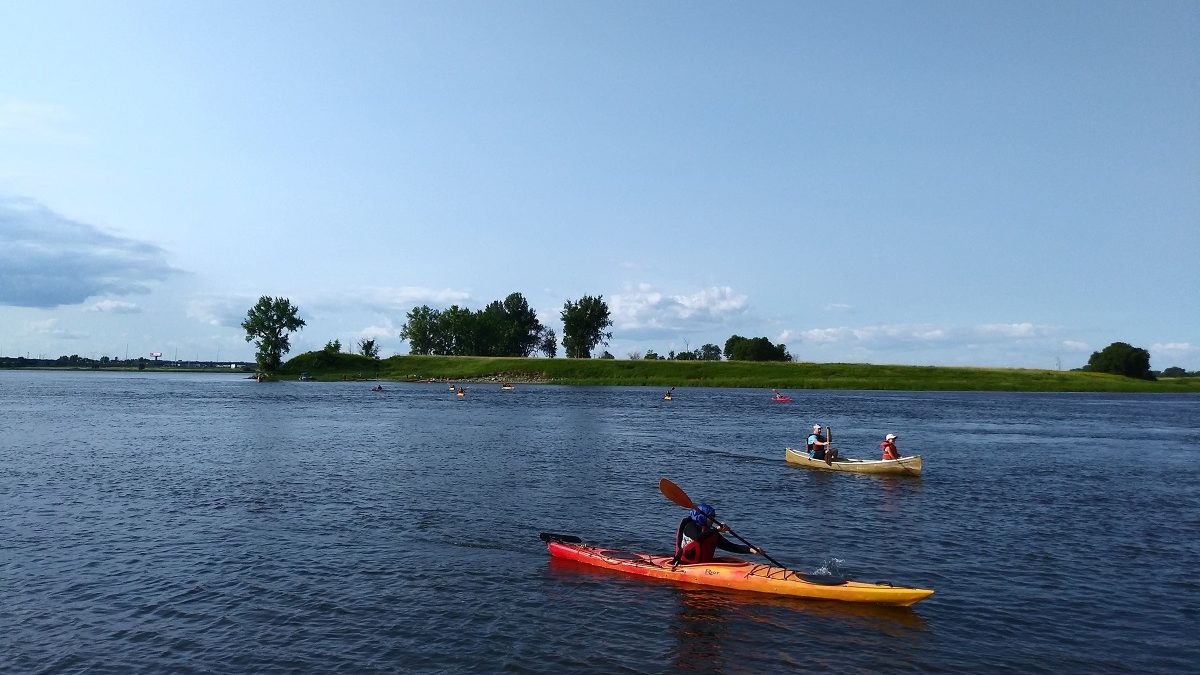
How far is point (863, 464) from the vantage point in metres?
41.0

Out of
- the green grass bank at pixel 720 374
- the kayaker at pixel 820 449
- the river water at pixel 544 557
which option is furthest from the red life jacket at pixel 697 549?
the green grass bank at pixel 720 374

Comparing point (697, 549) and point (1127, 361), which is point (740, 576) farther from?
point (1127, 361)

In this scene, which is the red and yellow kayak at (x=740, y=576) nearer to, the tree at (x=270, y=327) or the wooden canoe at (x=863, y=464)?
the wooden canoe at (x=863, y=464)

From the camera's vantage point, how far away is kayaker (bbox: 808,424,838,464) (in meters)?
41.9

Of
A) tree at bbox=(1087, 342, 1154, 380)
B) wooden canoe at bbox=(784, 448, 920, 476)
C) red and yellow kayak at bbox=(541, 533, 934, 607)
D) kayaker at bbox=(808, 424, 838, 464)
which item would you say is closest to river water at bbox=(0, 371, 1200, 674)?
red and yellow kayak at bbox=(541, 533, 934, 607)

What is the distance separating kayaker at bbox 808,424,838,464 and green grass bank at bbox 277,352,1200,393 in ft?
344

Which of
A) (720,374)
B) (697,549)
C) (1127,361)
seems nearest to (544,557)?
(697,549)

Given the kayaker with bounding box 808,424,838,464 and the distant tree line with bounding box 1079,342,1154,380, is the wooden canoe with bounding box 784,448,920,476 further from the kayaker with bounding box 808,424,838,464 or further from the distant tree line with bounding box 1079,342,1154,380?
the distant tree line with bounding box 1079,342,1154,380

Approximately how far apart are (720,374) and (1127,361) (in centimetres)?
9906

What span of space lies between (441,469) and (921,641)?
2741 centimetres

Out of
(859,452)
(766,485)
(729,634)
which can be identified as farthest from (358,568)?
(859,452)

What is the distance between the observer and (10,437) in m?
52.1

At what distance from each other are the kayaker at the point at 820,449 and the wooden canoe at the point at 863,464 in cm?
26

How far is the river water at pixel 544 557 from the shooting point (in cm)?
1568
